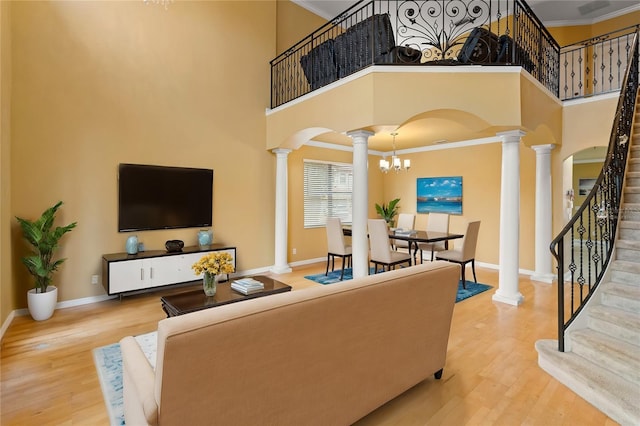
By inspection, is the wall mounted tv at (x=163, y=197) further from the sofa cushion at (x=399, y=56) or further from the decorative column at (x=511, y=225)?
the decorative column at (x=511, y=225)

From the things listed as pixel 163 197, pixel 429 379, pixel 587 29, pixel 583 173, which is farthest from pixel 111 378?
pixel 583 173

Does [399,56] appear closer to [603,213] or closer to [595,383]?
[603,213]

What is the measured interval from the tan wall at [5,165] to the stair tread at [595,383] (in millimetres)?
5070

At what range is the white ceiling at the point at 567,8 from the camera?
6.02 m

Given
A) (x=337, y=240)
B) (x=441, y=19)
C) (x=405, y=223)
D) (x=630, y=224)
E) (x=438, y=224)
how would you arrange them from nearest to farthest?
(x=630, y=224)
(x=337, y=240)
(x=438, y=224)
(x=405, y=223)
(x=441, y=19)

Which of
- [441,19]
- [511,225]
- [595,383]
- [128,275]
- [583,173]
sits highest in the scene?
[441,19]

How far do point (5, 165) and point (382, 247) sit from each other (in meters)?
4.76

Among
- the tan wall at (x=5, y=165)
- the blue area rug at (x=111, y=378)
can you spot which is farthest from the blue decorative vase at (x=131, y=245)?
the blue area rug at (x=111, y=378)

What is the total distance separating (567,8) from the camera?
6.21 metres

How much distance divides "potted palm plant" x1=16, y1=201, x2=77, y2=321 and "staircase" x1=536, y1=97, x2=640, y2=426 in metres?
4.99

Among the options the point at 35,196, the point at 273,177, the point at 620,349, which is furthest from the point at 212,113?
the point at 620,349

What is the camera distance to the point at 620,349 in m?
2.40

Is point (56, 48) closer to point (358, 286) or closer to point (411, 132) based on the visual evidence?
point (358, 286)

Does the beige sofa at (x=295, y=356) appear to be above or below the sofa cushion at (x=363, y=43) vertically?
below
